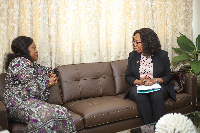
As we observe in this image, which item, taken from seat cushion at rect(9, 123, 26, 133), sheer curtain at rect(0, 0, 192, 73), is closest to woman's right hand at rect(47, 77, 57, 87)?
sheer curtain at rect(0, 0, 192, 73)

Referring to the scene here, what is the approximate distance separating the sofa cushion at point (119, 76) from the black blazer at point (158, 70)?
17cm

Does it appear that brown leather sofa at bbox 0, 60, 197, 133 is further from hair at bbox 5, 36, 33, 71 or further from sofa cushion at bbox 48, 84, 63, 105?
hair at bbox 5, 36, 33, 71

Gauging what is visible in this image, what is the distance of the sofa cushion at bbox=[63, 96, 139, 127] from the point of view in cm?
228

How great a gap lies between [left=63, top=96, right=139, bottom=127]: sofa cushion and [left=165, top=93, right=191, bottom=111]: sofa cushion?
45 centimetres

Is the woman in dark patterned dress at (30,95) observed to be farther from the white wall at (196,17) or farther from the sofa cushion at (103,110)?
the white wall at (196,17)

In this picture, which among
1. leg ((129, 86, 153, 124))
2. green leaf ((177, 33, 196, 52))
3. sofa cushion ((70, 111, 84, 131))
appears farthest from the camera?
green leaf ((177, 33, 196, 52))

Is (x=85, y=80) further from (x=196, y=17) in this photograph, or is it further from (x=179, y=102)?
(x=196, y=17)

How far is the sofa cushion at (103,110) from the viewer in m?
2.28

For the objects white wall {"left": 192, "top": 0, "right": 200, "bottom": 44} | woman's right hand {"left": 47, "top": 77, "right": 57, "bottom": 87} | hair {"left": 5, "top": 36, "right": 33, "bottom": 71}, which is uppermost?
white wall {"left": 192, "top": 0, "right": 200, "bottom": 44}

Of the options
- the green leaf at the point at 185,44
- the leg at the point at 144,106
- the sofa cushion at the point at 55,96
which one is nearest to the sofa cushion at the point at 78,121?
the sofa cushion at the point at 55,96

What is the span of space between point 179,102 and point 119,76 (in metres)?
0.81

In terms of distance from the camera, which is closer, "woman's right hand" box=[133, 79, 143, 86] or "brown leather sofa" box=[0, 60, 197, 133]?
"brown leather sofa" box=[0, 60, 197, 133]

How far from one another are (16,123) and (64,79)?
0.82m

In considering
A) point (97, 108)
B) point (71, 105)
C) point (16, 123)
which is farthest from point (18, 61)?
point (97, 108)
